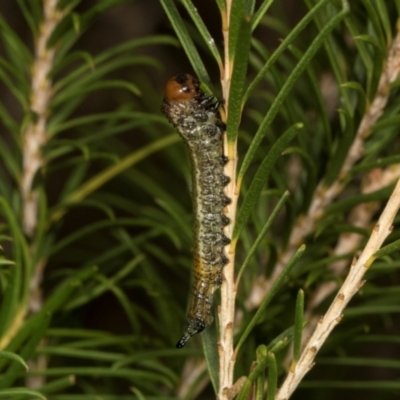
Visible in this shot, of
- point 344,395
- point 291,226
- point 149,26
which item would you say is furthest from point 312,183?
point 149,26

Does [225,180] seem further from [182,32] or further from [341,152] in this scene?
[341,152]

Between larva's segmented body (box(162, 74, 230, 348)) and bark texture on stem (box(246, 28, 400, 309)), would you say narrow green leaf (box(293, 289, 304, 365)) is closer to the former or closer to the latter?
larva's segmented body (box(162, 74, 230, 348))

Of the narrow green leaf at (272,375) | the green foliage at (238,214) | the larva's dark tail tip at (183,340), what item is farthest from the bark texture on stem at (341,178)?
the narrow green leaf at (272,375)

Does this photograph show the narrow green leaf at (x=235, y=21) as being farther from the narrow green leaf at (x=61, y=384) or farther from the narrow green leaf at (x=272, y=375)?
the narrow green leaf at (x=61, y=384)

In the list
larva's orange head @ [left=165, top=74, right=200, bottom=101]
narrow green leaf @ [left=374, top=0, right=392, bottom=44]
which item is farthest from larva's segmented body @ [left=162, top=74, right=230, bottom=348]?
narrow green leaf @ [left=374, top=0, right=392, bottom=44]

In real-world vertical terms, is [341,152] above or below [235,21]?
below

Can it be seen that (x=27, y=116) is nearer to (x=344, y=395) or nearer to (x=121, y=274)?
(x=121, y=274)

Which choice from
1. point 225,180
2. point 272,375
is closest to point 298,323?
point 272,375
